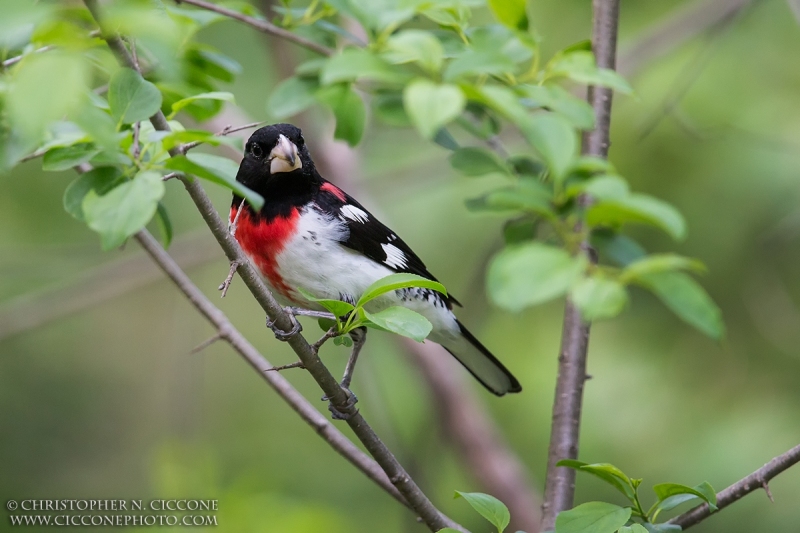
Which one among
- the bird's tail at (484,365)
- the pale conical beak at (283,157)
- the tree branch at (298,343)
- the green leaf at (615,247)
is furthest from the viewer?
the bird's tail at (484,365)

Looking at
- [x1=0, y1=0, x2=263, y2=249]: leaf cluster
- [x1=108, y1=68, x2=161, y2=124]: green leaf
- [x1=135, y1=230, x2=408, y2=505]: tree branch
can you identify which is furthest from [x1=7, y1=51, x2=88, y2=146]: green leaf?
[x1=135, y1=230, x2=408, y2=505]: tree branch

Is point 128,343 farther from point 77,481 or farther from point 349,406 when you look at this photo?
point 349,406

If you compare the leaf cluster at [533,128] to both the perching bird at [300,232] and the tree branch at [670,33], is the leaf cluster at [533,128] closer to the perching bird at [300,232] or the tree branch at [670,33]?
the perching bird at [300,232]

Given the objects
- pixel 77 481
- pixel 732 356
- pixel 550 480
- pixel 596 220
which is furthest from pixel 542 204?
pixel 77 481

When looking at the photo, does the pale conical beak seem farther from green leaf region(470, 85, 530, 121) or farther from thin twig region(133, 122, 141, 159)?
green leaf region(470, 85, 530, 121)

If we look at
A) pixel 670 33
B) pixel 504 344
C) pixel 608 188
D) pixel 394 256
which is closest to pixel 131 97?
pixel 608 188

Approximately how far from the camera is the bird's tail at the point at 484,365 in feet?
10.8

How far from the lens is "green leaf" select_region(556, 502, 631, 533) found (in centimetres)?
170

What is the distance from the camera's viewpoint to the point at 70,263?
193 inches

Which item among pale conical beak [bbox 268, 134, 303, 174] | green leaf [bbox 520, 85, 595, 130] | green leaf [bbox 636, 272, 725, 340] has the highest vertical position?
green leaf [bbox 520, 85, 595, 130]

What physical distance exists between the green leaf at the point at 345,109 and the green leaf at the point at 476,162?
1.00 ft

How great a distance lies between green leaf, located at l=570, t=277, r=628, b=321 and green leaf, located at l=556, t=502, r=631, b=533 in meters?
0.48

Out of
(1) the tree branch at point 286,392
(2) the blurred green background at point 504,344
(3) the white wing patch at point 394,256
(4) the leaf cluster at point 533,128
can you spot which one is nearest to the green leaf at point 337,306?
(4) the leaf cluster at point 533,128

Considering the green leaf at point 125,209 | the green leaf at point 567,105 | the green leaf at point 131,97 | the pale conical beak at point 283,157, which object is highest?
the green leaf at point 567,105
